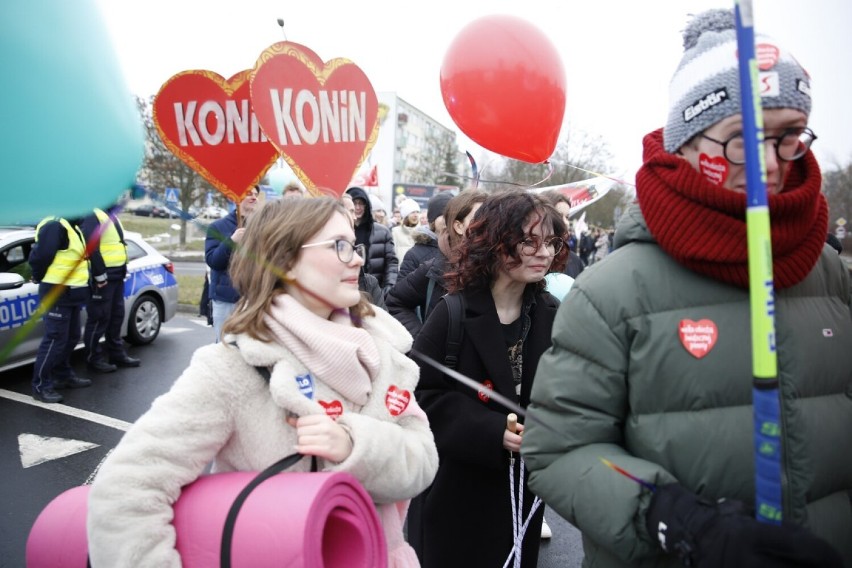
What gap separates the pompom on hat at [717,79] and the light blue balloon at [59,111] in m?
1.11

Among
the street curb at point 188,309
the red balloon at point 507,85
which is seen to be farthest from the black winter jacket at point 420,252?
the street curb at point 188,309

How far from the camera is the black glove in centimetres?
94

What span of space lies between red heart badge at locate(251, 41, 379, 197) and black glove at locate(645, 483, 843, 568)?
2.19 m

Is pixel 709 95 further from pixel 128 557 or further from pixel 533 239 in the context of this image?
pixel 128 557

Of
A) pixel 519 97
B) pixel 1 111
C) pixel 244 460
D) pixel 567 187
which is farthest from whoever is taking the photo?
pixel 567 187

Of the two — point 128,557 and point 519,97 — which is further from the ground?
point 519,97

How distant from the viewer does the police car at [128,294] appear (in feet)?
18.9

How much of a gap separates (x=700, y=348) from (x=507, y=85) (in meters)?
2.61

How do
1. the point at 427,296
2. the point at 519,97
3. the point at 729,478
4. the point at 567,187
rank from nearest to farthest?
1. the point at 729,478
2. the point at 427,296
3. the point at 519,97
4. the point at 567,187

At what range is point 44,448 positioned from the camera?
4.43m

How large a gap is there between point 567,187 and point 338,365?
458 centimetres

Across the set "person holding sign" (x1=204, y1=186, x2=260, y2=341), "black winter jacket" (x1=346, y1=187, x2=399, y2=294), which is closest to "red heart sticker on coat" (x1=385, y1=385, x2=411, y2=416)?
"person holding sign" (x1=204, y1=186, x2=260, y2=341)

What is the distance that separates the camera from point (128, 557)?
1.22 m

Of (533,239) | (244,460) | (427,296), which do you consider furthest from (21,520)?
(533,239)
